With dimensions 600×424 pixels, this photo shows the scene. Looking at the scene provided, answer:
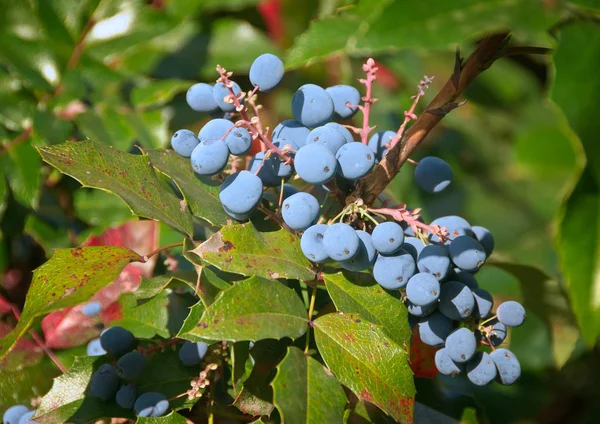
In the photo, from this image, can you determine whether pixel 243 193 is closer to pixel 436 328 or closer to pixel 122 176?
pixel 122 176

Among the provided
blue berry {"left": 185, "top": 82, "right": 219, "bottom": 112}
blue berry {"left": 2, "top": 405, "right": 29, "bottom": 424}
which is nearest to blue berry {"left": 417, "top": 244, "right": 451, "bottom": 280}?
blue berry {"left": 185, "top": 82, "right": 219, "bottom": 112}

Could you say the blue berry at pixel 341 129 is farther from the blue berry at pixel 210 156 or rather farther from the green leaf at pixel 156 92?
the green leaf at pixel 156 92

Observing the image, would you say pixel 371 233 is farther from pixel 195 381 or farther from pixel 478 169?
pixel 478 169

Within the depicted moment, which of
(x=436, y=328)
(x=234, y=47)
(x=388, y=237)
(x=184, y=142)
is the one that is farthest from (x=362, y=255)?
(x=234, y=47)

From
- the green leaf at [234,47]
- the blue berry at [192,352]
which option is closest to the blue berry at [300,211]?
the blue berry at [192,352]

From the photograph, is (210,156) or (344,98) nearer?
(210,156)

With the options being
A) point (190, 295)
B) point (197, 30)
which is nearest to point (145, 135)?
point (197, 30)

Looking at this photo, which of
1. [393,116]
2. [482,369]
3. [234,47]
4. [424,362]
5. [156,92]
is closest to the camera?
[482,369]

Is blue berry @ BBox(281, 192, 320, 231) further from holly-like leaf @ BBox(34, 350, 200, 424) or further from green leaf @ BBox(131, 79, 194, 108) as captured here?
green leaf @ BBox(131, 79, 194, 108)
